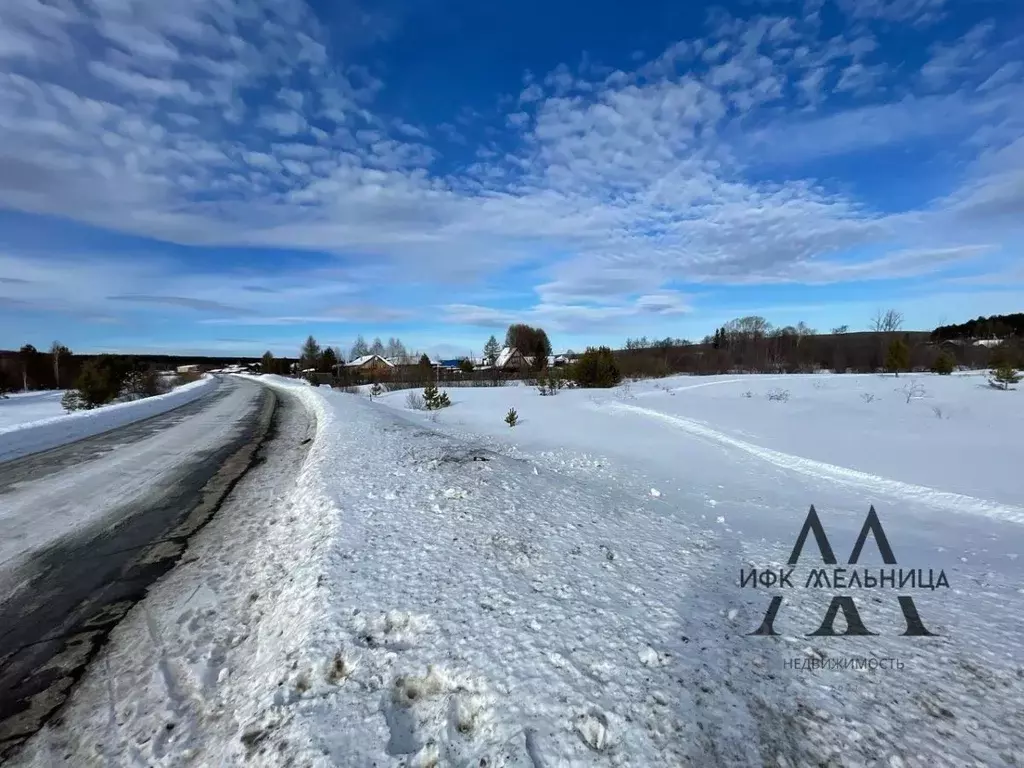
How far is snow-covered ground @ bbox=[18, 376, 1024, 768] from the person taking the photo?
7.93ft

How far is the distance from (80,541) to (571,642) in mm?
5675

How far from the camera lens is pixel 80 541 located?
5.25 meters

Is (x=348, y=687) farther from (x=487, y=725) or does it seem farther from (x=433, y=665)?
(x=487, y=725)

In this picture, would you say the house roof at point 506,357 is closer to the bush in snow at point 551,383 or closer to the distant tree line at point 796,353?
the distant tree line at point 796,353

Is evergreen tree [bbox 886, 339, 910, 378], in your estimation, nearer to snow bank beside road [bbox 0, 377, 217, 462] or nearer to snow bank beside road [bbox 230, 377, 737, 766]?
snow bank beside road [bbox 230, 377, 737, 766]

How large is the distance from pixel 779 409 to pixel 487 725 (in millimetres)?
19048

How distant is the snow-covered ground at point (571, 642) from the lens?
2.42m

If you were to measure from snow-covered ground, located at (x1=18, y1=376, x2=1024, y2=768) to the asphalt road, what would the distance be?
393mm

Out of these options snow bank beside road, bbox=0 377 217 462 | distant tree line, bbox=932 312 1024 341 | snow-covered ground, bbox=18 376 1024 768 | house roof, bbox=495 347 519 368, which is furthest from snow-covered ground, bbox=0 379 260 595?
distant tree line, bbox=932 312 1024 341

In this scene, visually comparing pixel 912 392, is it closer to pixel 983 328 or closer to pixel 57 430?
pixel 57 430

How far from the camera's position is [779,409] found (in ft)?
59.9

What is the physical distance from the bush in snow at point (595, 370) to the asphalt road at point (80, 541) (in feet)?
71.8

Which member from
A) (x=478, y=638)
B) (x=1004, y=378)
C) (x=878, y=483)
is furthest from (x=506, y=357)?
(x=478, y=638)

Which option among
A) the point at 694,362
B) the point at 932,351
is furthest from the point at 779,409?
the point at 694,362
